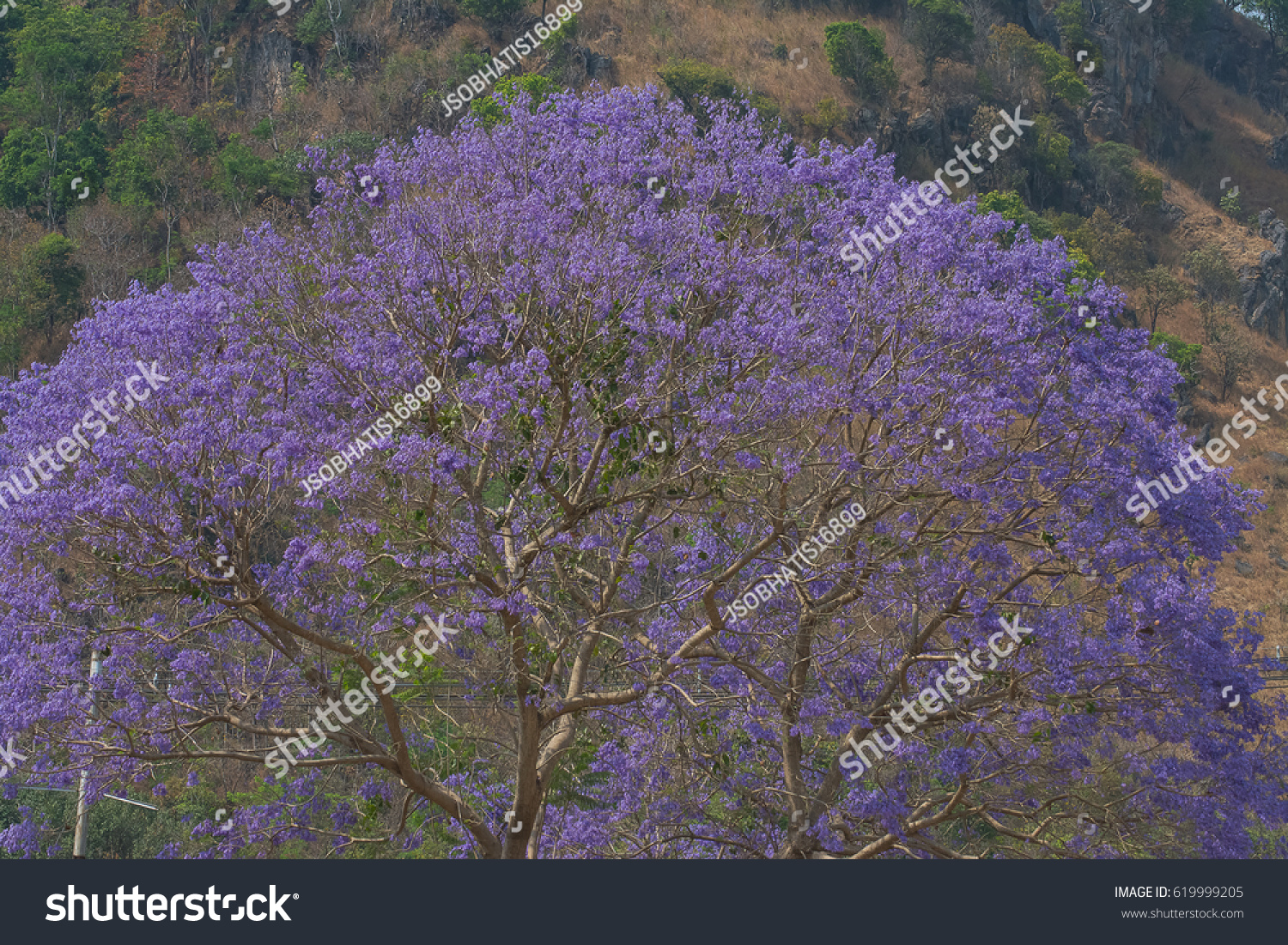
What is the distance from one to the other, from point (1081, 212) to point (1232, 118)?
17450 mm

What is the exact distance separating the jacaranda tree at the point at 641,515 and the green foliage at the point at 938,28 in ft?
155

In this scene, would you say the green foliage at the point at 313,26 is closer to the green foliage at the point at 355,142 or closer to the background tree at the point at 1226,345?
the green foliage at the point at 355,142

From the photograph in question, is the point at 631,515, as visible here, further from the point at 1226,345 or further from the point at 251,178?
the point at 1226,345

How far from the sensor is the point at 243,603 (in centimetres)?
793

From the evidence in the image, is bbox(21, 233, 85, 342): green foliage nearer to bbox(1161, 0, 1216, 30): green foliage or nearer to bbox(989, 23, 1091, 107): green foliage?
bbox(989, 23, 1091, 107): green foliage

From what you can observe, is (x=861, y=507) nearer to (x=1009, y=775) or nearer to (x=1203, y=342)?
(x=1009, y=775)

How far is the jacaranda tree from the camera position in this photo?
8.55 m

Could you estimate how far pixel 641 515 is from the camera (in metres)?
9.41

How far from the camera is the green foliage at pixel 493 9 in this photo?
48.8 m

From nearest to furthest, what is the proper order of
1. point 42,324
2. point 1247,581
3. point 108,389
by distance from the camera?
point 108,389, point 42,324, point 1247,581

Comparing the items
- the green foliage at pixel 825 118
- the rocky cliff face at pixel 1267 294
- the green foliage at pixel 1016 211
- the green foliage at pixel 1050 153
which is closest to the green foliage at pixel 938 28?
the green foliage at pixel 1050 153

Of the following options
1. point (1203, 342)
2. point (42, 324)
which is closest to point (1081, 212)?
point (1203, 342)

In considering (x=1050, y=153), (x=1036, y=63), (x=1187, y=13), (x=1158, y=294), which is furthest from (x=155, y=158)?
(x=1187, y=13)

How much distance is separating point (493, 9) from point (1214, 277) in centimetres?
3047
